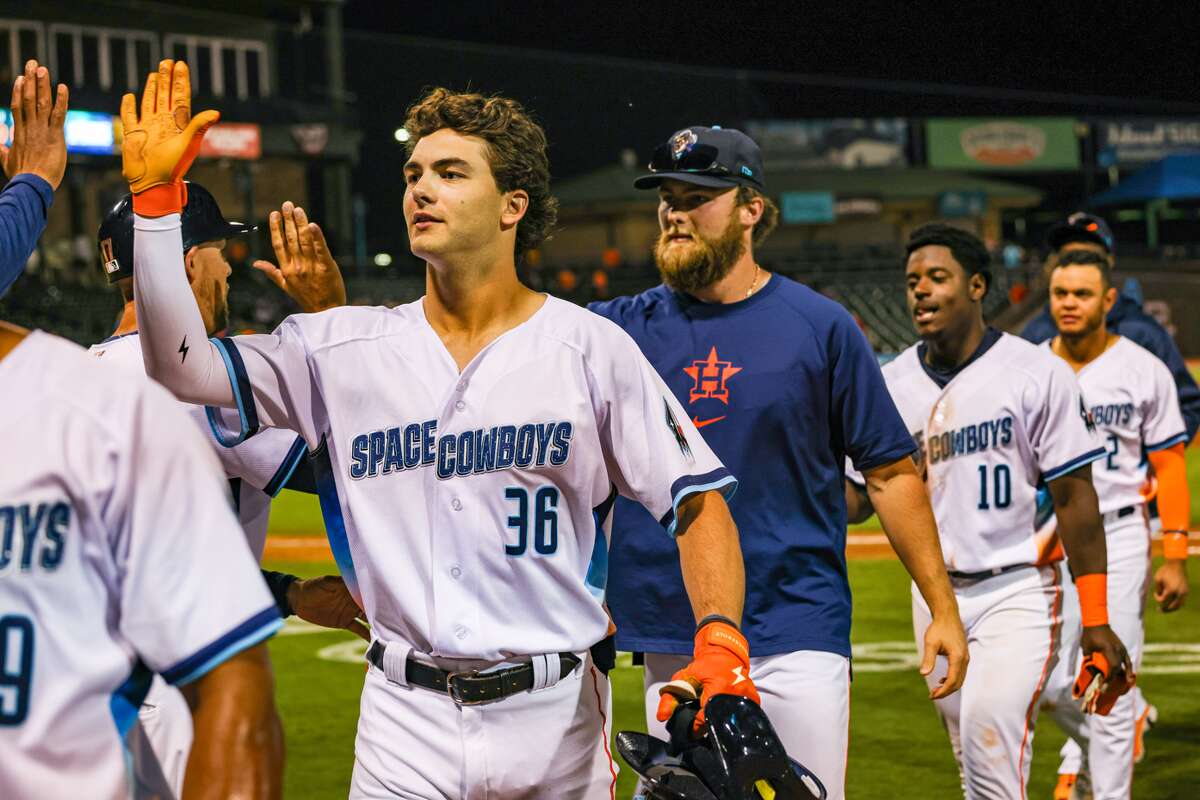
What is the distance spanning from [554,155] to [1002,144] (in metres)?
19.3

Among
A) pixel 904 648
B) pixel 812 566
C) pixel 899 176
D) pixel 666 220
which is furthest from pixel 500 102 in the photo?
pixel 899 176

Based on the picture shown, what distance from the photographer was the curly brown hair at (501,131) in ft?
11.1

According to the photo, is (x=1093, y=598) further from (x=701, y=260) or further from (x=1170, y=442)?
(x=1170, y=442)

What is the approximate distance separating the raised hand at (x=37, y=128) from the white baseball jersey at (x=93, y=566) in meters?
1.50

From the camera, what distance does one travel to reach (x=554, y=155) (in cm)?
4709

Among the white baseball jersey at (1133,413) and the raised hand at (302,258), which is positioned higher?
the raised hand at (302,258)

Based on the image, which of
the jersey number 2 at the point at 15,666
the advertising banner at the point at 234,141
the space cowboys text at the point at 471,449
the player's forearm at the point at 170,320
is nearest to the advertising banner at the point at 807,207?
the advertising banner at the point at 234,141

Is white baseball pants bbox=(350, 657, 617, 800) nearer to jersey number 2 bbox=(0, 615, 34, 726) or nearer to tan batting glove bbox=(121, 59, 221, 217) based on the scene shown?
tan batting glove bbox=(121, 59, 221, 217)

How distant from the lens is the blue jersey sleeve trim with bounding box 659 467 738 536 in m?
3.23

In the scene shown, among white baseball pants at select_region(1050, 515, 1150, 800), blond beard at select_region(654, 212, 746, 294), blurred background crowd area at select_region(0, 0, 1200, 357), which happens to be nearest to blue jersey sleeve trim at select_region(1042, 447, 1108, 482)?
white baseball pants at select_region(1050, 515, 1150, 800)

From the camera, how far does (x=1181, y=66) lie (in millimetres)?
53219

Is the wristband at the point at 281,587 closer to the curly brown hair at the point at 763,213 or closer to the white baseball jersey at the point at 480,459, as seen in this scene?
the white baseball jersey at the point at 480,459

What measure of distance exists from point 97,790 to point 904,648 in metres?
7.93

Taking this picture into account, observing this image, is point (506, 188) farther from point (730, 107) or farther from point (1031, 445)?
point (730, 107)
